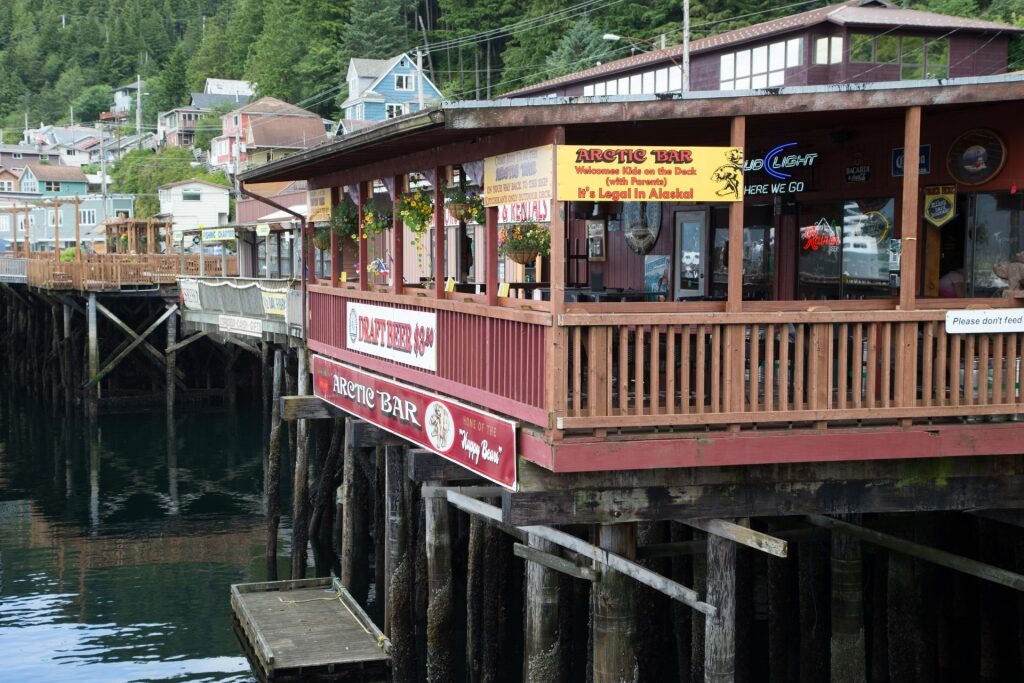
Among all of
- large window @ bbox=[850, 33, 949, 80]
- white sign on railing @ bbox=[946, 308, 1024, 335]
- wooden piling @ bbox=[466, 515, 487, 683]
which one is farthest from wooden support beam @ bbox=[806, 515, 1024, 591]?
large window @ bbox=[850, 33, 949, 80]

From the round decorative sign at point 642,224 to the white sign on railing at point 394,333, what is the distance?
441 cm

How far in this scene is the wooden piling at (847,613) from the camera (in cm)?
1310

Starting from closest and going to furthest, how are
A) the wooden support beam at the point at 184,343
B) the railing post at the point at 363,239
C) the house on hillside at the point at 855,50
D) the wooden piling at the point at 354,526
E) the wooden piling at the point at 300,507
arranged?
1. the railing post at the point at 363,239
2. the wooden piling at the point at 354,526
3. the wooden piling at the point at 300,507
4. the house on hillside at the point at 855,50
5. the wooden support beam at the point at 184,343

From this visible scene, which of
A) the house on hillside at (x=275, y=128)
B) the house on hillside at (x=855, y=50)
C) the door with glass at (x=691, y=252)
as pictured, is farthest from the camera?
the house on hillside at (x=275, y=128)

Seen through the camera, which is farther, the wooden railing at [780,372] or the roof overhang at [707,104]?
the roof overhang at [707,104]

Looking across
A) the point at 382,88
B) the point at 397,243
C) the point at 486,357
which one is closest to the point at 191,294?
the point at 397,243

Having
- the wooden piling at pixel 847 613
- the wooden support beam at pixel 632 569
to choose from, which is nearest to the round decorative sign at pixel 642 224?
the wooden piling at pixel 847 613

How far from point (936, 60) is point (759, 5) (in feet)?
74.9

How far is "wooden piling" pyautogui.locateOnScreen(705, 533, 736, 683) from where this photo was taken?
10.2 m

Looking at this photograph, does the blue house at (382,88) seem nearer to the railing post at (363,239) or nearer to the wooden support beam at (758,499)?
the railing post at (363,239)

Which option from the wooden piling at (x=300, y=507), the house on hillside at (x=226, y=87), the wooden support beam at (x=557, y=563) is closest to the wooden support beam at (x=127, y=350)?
the wooden piling at (x=300, y=507)

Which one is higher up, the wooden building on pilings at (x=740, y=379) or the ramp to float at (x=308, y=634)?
the wooden building on pilings at (x=740, y=379)

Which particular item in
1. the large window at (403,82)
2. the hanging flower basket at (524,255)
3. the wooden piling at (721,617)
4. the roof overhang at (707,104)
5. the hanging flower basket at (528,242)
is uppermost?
the large window at (403,82)

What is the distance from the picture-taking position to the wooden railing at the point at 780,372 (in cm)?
981
